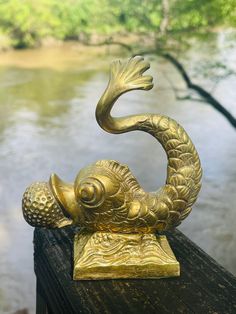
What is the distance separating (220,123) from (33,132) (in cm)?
212

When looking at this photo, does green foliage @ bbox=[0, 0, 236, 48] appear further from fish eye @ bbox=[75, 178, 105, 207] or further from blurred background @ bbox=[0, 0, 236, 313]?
fish eye @ bbox=[75, 178, 105, 207]

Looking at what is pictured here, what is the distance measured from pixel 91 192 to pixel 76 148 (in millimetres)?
3030

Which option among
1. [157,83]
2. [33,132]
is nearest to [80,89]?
[157,83]

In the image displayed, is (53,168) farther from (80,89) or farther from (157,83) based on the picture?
(157,83)

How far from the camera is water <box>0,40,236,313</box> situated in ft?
7.95

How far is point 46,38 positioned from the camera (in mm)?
9656

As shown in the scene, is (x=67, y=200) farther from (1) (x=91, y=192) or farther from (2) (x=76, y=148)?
(2) (x=76, y=148)

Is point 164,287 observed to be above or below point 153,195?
below

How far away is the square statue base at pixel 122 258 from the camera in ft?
3.27

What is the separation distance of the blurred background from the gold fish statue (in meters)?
1.11

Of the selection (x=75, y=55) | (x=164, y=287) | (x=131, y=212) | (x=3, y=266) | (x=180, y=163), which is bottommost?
(x=3, y=266)

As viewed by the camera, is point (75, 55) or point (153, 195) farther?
point (75, 55)

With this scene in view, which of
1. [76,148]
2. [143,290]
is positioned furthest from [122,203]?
[76,148]

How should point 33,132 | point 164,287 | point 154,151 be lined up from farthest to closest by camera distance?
point 33,132 → point 154,151 → point 164,287
